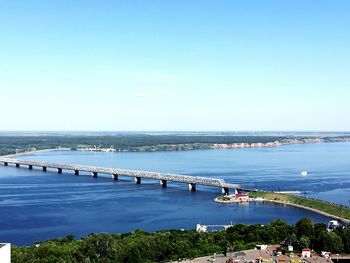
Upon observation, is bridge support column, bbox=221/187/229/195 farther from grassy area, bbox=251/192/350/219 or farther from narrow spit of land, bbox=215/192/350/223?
grassy area, bbox=251/192/350/219

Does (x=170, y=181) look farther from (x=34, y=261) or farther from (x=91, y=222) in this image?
(x=34, y=261)

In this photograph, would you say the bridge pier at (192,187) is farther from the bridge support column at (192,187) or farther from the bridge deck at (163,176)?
the bridge deck at (163,176)

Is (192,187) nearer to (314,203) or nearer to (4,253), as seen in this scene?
(314,203)

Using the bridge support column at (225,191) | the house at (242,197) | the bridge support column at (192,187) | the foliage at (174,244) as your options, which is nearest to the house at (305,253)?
the foliage at (174,244)

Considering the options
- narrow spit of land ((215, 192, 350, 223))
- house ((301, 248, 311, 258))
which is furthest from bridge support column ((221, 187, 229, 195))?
house ((301, 248, 311, 258))

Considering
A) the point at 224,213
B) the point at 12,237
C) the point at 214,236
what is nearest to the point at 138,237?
the point at 214,236

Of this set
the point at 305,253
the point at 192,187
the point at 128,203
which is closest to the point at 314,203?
the point at 192,187

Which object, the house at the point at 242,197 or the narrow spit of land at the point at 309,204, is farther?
the house at the point at 242,197

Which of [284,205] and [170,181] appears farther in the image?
[170,181]
